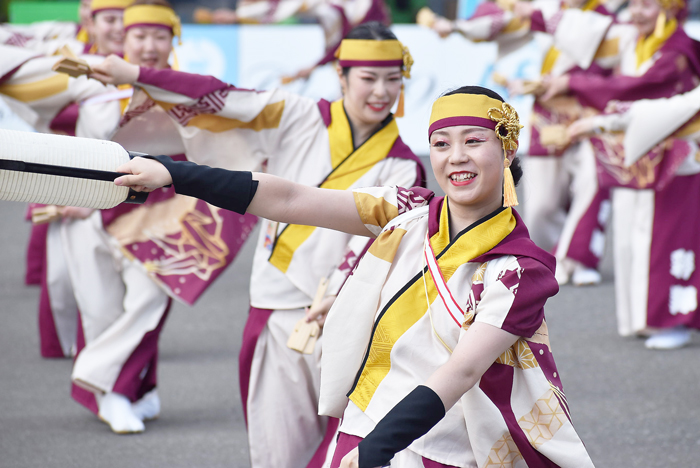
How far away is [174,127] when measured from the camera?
293cm

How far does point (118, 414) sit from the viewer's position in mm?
3641

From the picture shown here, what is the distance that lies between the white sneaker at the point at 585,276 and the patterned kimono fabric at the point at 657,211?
109 cm

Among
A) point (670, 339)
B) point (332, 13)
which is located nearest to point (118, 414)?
point (670, 339)

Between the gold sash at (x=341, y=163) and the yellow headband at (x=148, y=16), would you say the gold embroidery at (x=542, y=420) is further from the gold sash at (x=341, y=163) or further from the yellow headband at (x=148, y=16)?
the yellow headband at (x=148, y=16)

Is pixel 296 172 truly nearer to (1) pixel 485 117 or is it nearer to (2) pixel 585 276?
(1) pixel 485 117

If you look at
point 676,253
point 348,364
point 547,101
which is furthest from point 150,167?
point 547,101

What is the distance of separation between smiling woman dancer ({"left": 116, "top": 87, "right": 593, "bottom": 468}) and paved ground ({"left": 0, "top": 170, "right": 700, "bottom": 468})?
162 cm

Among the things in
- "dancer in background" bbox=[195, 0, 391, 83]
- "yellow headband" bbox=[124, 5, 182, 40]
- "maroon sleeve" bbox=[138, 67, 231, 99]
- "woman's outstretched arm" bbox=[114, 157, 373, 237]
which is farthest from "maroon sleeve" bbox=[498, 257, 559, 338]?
→ "dancer in background" bbox=[195, 0, 391, 83]

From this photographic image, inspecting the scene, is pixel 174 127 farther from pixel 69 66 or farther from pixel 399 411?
pixel 399 411

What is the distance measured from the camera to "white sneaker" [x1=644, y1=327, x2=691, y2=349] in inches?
189

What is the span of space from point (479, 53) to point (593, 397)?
628 cm

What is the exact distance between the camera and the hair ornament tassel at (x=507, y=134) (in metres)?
1.78

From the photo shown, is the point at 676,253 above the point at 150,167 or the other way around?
the other way around

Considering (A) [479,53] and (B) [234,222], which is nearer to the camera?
(B) [234,222]
